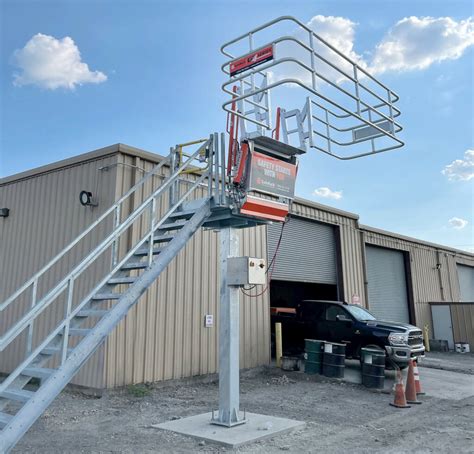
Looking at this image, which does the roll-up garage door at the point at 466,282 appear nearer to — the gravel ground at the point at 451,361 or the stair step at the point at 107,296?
the gravel ground at the point at 451,361

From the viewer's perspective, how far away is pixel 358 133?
24.7 ft

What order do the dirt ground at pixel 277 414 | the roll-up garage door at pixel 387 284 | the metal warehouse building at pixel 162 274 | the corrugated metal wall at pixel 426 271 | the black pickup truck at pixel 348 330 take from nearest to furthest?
the dirt ground at pixel 277 414
the metal warehouse building at pixel 162 274
the black pickup truck at pixel 348 330
the roll-up garage door at pixel 387 284
the corrugated metal wall at pixel 426 271

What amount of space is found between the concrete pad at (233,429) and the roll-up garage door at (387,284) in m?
12.2

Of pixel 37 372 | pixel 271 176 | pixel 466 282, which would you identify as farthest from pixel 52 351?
pixel 466 282

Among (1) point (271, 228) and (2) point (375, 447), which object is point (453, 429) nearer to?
(2) point (375, 447)

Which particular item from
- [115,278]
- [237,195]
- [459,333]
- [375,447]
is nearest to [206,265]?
[237,195]

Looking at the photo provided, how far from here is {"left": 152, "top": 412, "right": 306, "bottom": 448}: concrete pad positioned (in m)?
5.85

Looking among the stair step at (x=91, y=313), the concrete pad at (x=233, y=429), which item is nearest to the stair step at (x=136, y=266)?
the stair step at (x=91, y=313)

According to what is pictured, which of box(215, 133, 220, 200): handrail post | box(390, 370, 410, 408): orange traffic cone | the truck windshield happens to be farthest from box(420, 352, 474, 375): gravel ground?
box(215, 133, 220, 200): handrail post

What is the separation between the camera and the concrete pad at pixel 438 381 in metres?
9.79

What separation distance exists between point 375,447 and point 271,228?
8644mm

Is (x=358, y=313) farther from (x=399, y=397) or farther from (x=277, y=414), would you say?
(x=277, y=414)

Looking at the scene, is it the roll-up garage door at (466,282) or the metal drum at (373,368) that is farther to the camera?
the roll-up garage door at (466,282)

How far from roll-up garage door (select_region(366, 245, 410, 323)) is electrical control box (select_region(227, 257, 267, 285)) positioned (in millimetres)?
12568
